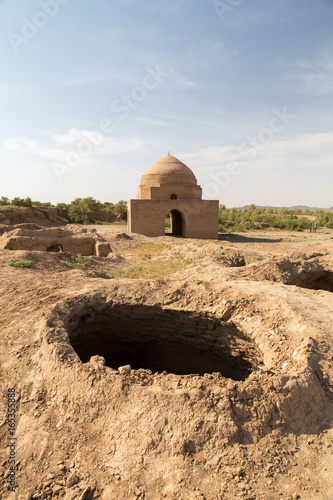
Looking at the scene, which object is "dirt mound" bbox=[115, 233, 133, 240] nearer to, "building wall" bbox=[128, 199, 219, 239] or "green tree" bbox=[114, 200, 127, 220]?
"building wall" bbox=[128, 199, 219, 239]

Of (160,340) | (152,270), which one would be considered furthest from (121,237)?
(160,340)

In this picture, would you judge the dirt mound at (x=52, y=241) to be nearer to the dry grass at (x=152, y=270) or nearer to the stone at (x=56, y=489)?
the dry grass at (x=152, y=270)

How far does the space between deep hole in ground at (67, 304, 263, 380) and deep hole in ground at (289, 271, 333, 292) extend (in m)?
4.10

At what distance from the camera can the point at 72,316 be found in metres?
4.94

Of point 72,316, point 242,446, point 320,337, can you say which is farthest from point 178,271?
point 242,446

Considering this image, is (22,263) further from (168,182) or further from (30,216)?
(30,216)

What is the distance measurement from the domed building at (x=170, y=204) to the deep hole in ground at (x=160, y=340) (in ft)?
50.1

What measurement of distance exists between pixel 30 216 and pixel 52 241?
49.6 ft

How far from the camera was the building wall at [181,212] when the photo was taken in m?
20.4

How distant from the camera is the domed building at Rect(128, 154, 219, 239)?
20406 mm

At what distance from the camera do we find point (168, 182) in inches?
848

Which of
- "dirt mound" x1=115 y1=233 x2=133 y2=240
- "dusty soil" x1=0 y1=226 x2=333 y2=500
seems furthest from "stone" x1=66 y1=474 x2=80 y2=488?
"dirt mound" x1=115 y1=233 x2=133 y2=240

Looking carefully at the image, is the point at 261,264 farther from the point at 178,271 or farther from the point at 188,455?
the point at 188,455

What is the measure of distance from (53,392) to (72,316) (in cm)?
144
